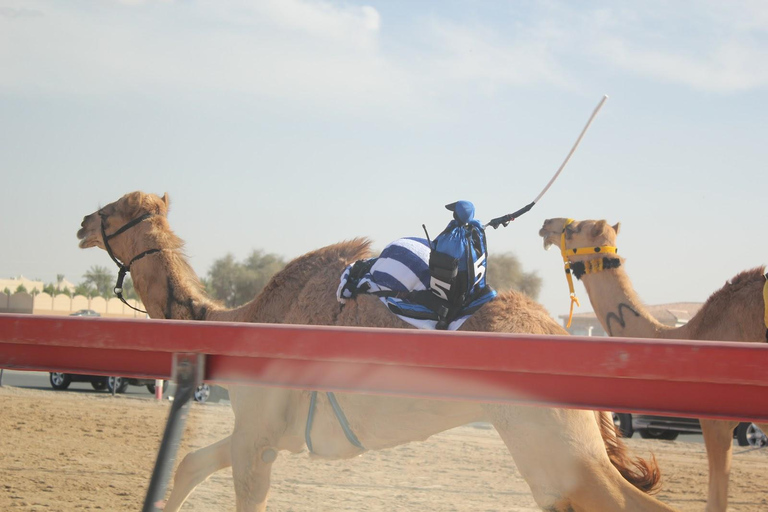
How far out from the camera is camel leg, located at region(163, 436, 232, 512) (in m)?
2.32

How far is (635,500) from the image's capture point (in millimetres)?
2270

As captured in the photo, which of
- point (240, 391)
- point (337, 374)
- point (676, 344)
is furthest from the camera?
point (240, 391)

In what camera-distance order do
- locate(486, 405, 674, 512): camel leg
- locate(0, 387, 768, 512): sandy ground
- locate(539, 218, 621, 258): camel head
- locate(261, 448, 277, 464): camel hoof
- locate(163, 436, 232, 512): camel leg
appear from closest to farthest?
locate(486, 405, 674, 512): camel leg
locate(163, 436, 232, 512): camel leg
locate(0, 387, 768, 512): sandy ground
locate(261, 448, 277, 464): camel hoof
locate(539, 218, 621, 258): camel head

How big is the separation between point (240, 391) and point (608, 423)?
1.09 m

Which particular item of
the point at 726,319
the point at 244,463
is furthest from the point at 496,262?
the point at 244,463

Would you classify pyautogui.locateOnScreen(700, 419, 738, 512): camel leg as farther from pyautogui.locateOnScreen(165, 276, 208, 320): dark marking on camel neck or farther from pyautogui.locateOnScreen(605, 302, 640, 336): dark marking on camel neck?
pyautogui.locateOnScreen(165, 276, 208, 320): dark marking on camel neck

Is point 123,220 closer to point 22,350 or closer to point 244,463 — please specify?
point 244,463

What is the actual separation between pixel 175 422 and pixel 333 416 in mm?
965

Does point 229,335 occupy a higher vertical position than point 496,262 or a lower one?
lower

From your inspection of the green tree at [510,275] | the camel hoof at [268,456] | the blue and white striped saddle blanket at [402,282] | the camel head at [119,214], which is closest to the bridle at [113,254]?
the camel head at [119,214]

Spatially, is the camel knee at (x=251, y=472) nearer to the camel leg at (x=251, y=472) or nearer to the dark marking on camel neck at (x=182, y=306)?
the camel leg at (x=251, y=472)

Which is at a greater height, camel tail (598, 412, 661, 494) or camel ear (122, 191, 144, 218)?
camel ear (122, 191, 144, 218)

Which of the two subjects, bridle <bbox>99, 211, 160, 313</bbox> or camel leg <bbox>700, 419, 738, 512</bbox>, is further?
bridle <bbox>99, 211, 160, 313</bbox>

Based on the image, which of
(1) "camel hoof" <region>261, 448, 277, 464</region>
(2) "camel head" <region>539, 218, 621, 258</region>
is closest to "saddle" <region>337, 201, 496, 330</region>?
(1) "camel hoof" <region>261, 448, 277, 464</region>
